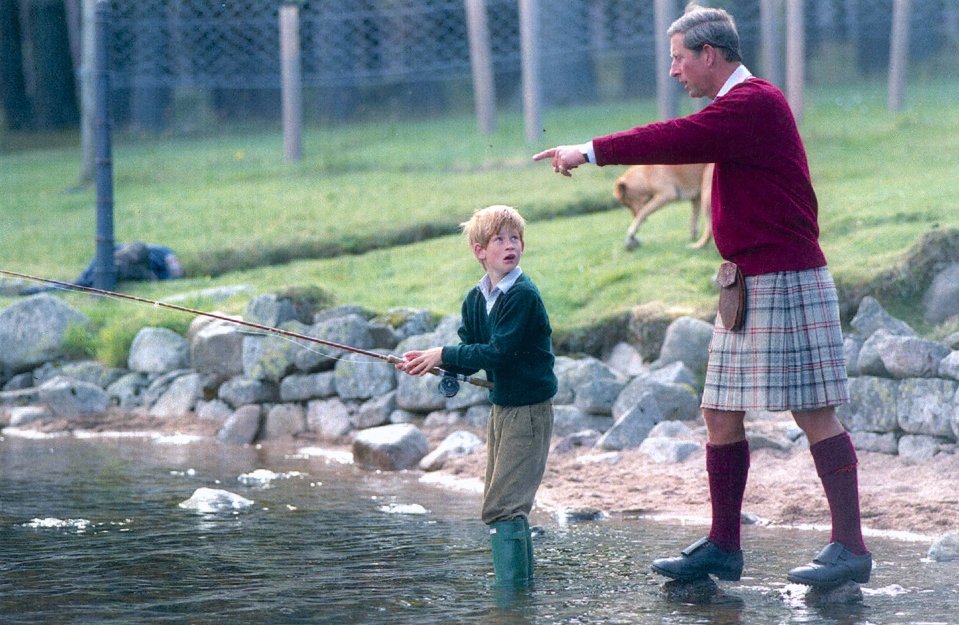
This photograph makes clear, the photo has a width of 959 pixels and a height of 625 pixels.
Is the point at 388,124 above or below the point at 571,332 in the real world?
above

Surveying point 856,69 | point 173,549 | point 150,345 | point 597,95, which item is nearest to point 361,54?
point 597,95

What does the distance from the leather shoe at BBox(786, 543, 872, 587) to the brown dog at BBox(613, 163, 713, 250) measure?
20.0 feet

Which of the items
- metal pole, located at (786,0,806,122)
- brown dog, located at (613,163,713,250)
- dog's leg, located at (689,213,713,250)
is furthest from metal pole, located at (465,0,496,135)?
dog's leg, located at (689,213,713,250)

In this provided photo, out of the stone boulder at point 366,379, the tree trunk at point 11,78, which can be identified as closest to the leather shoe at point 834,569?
the stone boulder at point 366,379

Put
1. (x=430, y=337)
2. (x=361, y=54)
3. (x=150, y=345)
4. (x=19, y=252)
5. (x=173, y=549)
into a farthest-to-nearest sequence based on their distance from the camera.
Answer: (x=361, y=54) → (x=19, y=252) → (x=150, y=345) → (x=430, y=337) → (x=173, y=549)

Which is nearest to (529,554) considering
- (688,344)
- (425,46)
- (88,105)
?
(688,344)

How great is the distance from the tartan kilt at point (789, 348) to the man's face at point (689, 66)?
2.29ft

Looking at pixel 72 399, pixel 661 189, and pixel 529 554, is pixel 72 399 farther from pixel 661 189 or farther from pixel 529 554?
pixel 529 554

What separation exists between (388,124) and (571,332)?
14.5m

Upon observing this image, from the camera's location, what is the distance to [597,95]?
2458cm

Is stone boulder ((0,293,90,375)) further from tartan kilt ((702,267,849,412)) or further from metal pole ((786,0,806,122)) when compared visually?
metal pole ((786,0,806,122))

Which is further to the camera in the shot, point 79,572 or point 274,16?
point 274,16

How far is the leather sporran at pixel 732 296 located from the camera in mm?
4516

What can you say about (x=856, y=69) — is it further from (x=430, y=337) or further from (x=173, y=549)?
(x=173, y=549)
